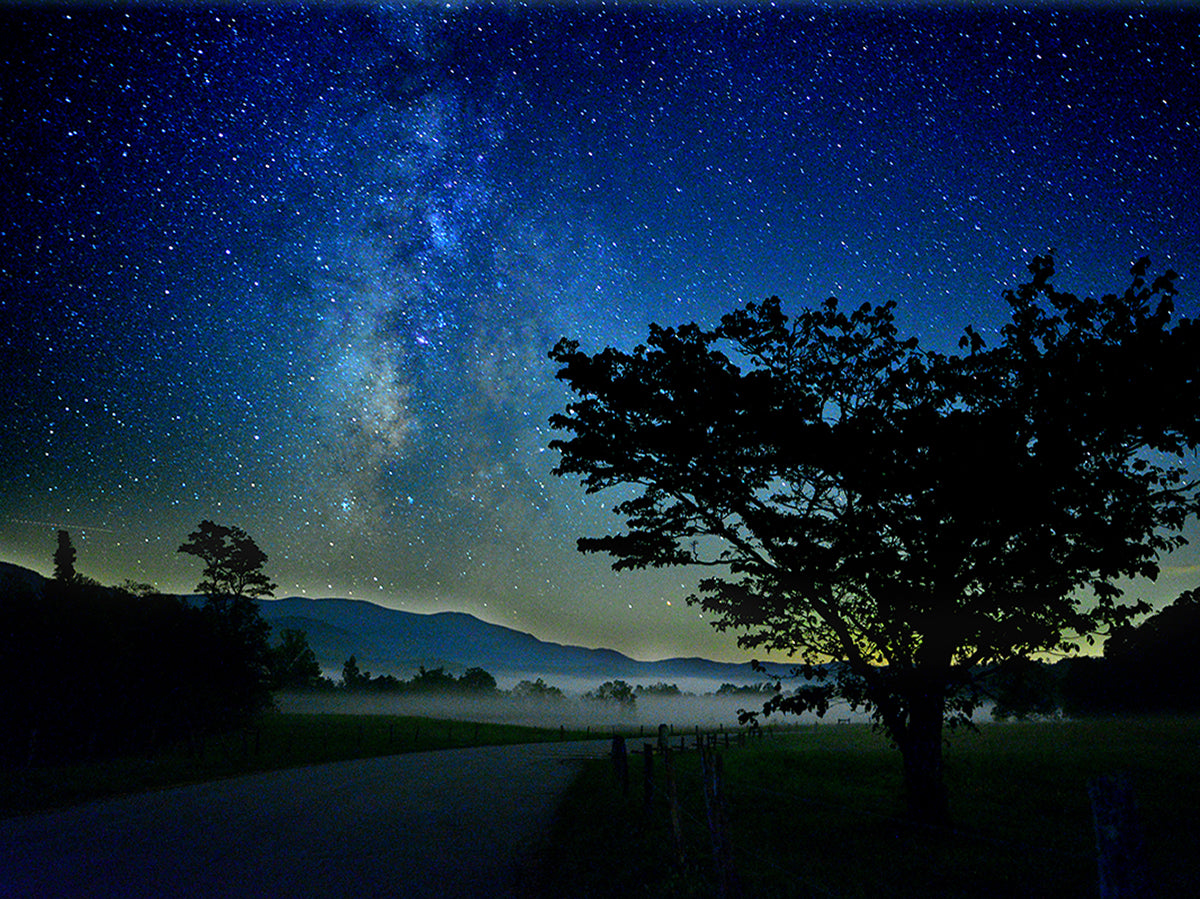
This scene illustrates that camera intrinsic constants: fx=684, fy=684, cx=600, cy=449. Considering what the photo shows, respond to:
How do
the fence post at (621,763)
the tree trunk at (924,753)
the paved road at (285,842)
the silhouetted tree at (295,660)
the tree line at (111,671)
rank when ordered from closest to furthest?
1. the paved road at (285,842)
2. the tree trunk at (924,753)
3. the fence post at (621,763)
4. the tree line at (111,671)
5. the silhouetted tree at (295,660)

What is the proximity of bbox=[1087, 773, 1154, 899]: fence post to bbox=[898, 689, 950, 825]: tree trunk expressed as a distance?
41.1 feet

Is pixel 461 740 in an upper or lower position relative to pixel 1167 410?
lower

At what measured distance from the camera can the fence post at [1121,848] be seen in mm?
4797

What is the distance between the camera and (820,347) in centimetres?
1847

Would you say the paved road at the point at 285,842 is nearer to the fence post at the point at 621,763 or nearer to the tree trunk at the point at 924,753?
the fence post at the point at 621,763

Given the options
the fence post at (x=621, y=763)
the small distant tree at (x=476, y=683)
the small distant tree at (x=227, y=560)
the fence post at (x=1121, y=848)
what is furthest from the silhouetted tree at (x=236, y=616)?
the small distant tree at (x=476, y=683)

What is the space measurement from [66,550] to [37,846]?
207ft

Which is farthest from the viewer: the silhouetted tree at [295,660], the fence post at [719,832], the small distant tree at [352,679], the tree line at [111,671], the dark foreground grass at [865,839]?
the small distant tree at [352,679]

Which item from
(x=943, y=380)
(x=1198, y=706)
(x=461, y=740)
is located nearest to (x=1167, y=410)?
(x=943, y=380)

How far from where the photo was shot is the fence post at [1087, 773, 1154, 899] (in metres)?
4.80

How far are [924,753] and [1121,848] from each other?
13086mm

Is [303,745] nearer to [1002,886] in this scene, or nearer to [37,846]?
[37,846]

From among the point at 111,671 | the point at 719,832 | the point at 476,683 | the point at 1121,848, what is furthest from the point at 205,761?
the point at 476,683

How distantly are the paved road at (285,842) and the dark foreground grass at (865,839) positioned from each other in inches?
56.8
